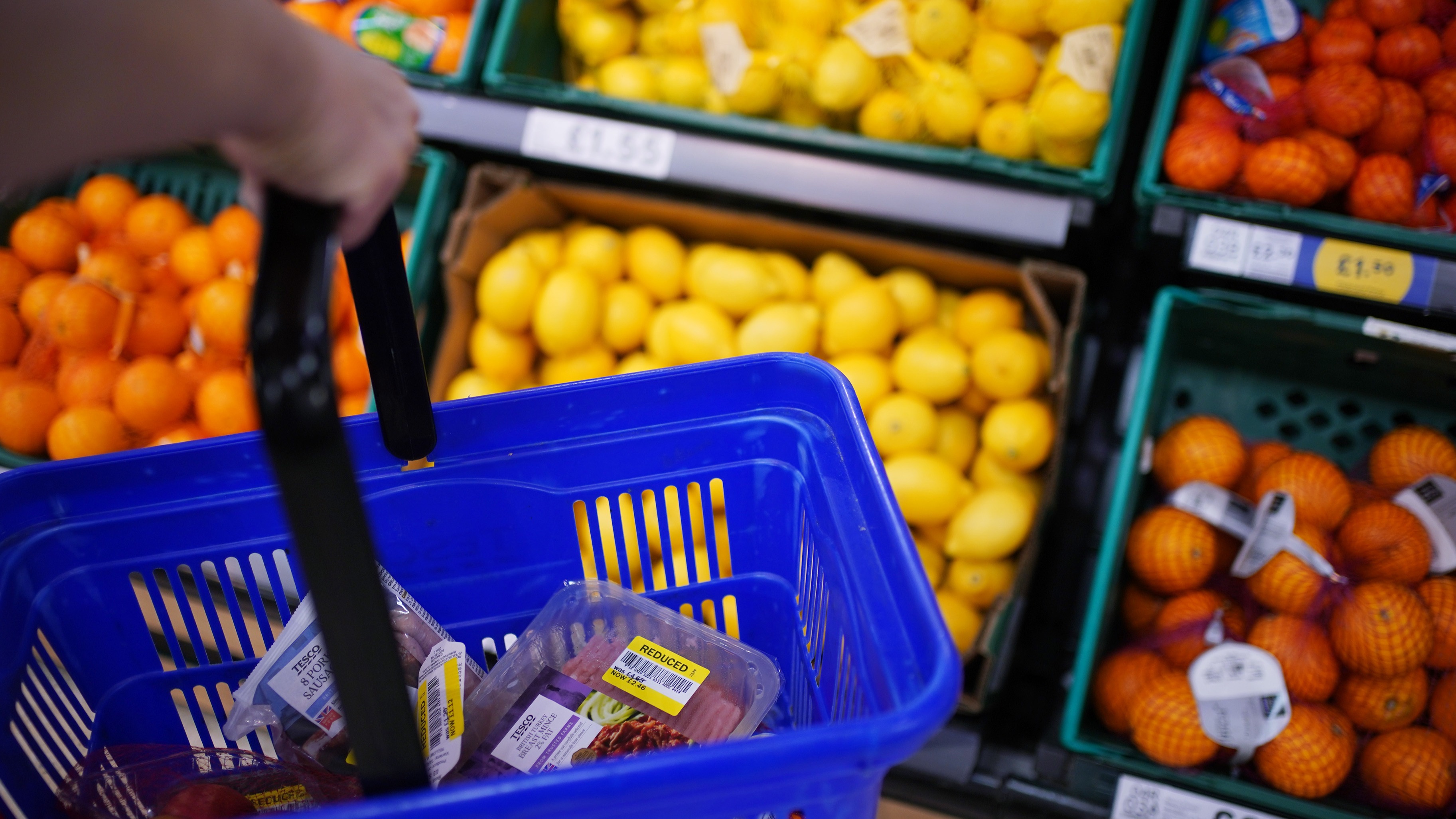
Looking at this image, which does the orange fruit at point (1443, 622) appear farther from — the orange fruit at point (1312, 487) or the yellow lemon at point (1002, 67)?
the yellow lemon at point (1002, 67)

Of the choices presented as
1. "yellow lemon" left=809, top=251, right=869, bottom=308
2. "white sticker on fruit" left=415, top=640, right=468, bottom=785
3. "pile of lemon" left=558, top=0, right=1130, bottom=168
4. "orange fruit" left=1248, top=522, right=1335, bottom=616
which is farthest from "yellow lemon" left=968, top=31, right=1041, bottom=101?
"white sticker on fruit" left=415, top=640, right=468, bottom=785

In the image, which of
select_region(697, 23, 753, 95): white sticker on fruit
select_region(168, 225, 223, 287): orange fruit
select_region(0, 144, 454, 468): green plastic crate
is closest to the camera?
select_region(697, 23, 753, 95): white sticker on fruit

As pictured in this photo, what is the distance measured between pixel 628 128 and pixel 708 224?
253mm

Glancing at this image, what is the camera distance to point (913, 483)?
4.56ft

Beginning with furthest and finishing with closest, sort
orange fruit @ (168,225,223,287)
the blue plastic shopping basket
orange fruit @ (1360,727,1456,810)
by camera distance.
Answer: orange fruit @ (168,225,223,287) → orange fruit @ (1360,727,1456,810) → the blue plastic shopping basket

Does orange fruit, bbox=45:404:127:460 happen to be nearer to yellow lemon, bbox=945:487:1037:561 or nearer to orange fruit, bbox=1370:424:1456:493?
yellow lemon, bbox=945:487:1037:561

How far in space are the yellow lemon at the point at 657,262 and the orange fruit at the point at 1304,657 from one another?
110 cm

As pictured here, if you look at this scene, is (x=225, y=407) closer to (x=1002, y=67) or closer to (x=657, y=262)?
(x=657, y=262)

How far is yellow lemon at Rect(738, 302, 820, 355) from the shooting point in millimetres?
1486

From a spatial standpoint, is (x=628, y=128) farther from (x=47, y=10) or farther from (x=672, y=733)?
(x=47, y=10)

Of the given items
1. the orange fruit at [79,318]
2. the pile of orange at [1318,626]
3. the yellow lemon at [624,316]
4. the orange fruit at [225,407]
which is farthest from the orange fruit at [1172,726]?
the orange fruit at [79,318]

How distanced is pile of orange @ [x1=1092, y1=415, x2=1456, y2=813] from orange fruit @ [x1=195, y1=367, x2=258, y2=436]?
1.42 metres

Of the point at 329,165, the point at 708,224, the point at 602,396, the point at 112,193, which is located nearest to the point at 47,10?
the point at 329,165

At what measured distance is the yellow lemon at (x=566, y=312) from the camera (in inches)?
60.4
